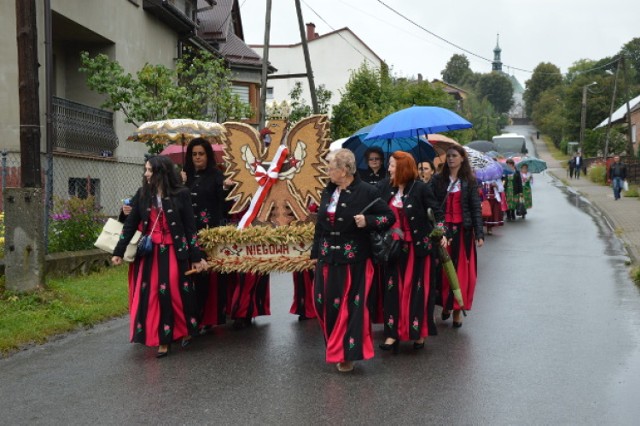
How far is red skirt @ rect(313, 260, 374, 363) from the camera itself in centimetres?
663

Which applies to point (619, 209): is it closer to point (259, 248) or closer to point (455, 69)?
point (259, 248)

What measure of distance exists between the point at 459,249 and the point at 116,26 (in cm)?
1398

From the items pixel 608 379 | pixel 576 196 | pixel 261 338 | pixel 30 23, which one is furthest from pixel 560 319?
pixel 576 196

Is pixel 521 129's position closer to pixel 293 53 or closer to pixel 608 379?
pixel 293 53

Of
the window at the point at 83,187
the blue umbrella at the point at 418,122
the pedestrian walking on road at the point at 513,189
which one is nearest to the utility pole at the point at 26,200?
the blue umbrella at the point at 418,122

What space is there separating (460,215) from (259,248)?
2.43 metres

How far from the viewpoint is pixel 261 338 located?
8148 millimetres

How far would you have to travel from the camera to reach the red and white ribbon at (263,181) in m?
7.86

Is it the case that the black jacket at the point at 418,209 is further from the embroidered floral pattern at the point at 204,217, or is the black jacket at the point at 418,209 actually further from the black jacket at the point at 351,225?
the embroidered floral pattern at the point at 204,217

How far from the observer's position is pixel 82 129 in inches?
722

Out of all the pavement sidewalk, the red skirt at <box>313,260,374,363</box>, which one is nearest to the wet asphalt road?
the red skirt at <box>313,260,374,363</box>

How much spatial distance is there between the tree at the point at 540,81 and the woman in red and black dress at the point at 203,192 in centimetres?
13133

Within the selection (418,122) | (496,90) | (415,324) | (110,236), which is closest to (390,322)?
(415,324)

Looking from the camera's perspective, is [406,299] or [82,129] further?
[82,129]
